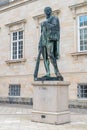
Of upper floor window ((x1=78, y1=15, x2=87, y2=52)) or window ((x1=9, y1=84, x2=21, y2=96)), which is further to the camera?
window ((x1=9, y1=84, x2=21, y2=96))

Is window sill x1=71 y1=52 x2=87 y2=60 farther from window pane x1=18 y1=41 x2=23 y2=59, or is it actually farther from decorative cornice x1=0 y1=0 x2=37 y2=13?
decorative cornice x1=0 y1=0 x2=37 y2=13

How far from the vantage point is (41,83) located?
13.5 metres

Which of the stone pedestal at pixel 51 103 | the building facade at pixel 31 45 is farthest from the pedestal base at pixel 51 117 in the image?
the building facade at pixel 31 45

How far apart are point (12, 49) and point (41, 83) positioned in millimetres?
14409

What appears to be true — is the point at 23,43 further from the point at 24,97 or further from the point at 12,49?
the point at 24,97

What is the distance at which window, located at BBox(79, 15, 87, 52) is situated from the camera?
70.4ft

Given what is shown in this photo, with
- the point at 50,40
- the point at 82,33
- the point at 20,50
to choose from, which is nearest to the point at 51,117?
the point at 50,40

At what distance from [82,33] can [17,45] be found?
23.0 feet

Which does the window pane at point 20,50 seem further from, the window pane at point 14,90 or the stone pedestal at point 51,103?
the stone pedestal at point 51,103

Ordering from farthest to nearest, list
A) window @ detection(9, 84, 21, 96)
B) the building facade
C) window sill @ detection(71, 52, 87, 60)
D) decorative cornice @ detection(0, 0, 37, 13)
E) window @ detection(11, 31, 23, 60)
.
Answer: window @ detection(11, 31, 23, 60)
window @ detection(9, 84, 21, 96)
decorative cornice @ detection(0, 0, 37, 13)
the building facade
window sill @ detection(71, 52, 87, 60)

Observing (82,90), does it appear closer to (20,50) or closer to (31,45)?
(31,45)

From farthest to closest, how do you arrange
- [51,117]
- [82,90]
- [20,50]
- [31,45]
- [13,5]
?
[13,5], [20,50], [31,45], [82,90], [51,117]

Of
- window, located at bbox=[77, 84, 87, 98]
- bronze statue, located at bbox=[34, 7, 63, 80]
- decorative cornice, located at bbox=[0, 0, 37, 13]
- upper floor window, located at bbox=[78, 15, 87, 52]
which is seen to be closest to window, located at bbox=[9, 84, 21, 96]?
decorative cornice, located at bbox=[0, 0, 37, 13]

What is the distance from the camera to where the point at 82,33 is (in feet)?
71.1
